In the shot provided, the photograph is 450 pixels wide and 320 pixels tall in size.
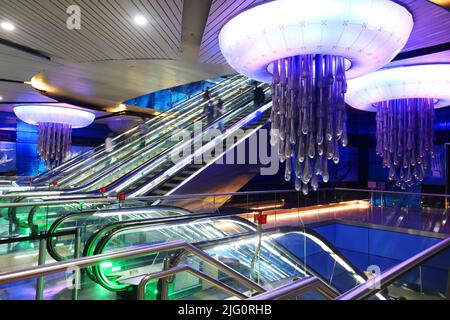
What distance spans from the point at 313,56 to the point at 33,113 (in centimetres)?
1102

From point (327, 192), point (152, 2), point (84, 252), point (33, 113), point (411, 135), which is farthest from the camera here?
point (33, 113)

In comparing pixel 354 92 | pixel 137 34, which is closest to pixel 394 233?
pixel 354 92

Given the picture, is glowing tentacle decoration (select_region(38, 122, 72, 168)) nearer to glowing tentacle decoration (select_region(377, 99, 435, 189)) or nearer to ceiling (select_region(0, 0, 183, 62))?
ceiling (select_region(0, 0, 183, 62))

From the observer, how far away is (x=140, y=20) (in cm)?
518

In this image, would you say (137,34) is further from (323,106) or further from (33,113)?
(33,113)

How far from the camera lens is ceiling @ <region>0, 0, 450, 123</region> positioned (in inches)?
185

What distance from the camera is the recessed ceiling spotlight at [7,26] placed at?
5234mm

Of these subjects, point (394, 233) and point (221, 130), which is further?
point (221, 130)

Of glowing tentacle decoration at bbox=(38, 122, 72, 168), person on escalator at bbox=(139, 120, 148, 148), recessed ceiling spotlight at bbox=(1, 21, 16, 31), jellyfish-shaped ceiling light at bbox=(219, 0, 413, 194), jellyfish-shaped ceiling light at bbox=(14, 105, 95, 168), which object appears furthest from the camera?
person on escalator at bbox=(139, 120, 148, 148)

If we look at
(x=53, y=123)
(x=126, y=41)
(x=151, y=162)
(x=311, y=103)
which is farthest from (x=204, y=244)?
(x=53, y=123)

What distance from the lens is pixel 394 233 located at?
360 inches

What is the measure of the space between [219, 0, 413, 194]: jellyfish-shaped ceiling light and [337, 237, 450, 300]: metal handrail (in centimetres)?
286

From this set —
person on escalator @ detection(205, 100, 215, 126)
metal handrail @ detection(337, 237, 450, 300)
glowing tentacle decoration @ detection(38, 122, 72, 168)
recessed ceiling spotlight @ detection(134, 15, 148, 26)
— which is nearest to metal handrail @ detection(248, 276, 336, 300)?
metal handrail @ detection(337, 237, 450, 300)

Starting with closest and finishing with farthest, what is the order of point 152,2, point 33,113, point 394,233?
point 152,2, point 394,233, point 33,113
